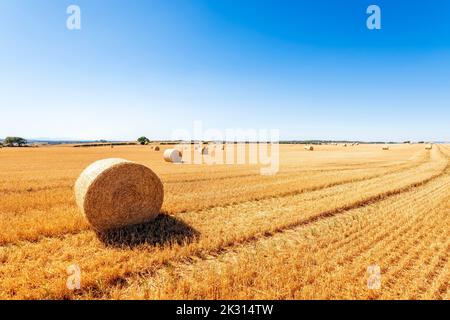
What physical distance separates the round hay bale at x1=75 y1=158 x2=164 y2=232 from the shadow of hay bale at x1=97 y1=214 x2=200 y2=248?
25 centimetres

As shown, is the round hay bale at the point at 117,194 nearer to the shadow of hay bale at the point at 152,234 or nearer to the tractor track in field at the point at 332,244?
the shadow of hay bale at the point at 152,234

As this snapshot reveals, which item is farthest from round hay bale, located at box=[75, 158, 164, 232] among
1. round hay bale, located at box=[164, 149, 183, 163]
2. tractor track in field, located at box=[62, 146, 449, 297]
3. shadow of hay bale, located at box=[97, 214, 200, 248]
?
round hay bale, located at box=[164, 149, 183, 163]

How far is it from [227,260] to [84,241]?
10.6 feet

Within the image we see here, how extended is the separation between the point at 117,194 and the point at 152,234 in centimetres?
146

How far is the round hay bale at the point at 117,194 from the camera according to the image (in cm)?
717

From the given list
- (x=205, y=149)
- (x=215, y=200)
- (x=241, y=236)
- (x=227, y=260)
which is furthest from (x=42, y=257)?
(x=205, y=149)

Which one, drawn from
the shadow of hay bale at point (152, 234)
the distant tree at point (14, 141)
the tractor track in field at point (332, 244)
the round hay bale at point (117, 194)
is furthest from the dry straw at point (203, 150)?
the distant tree at point (14, 141)

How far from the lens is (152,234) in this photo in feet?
22.9

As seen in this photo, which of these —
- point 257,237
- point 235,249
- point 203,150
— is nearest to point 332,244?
point 257,237

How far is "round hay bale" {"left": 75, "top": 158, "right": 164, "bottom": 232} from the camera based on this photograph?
717 centimetres

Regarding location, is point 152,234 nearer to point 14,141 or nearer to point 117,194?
point 117,194

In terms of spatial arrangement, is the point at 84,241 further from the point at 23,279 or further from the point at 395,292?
the point at 395,292

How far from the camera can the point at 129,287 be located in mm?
4637

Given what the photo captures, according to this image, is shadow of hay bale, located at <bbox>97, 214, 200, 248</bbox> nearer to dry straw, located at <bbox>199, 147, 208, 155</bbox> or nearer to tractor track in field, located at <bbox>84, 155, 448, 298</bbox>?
tractor track in field, located at <bbox>84, 155, 448, 298</bbox>
